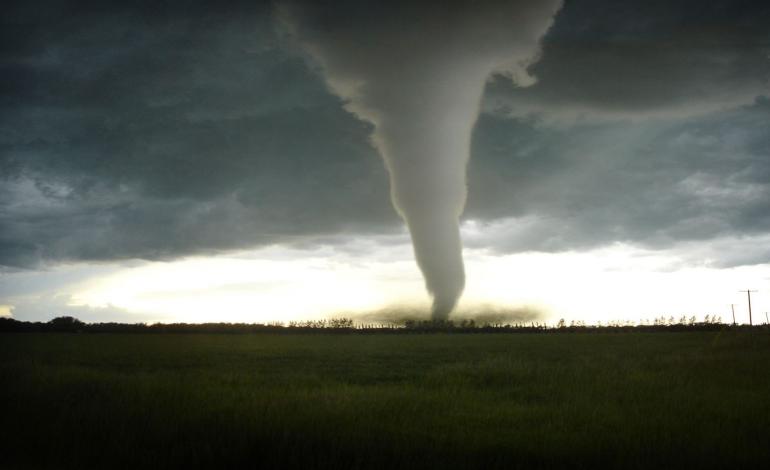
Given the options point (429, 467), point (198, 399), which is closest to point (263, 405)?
point (198, 399)

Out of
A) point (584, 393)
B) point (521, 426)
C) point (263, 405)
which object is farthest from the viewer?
point (584, 393)

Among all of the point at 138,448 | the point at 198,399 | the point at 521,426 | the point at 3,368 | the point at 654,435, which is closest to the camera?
the point at 138,448

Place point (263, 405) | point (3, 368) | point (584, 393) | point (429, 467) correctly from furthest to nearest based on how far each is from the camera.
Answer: point (3, 368) → point (584, 393) → point (263, 405) → point (429, 467)

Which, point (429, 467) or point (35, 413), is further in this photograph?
point (35, 413)

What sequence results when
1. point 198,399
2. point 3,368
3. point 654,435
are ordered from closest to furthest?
point 654,435, point 198,399, point 3,368

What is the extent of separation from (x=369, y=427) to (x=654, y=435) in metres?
5.77

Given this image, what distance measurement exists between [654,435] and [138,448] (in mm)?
9959

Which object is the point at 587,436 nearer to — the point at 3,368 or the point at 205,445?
the point at 205,445

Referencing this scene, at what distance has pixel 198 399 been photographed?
15.7 metres

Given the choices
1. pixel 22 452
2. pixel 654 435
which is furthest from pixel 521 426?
pixel 22 452

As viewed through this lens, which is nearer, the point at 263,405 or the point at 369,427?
the point at 369,427

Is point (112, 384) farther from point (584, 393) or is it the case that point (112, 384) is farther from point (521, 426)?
point (584, 393)

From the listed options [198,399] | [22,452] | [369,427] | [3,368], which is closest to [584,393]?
[369,427]

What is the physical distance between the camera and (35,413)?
1371 cm
